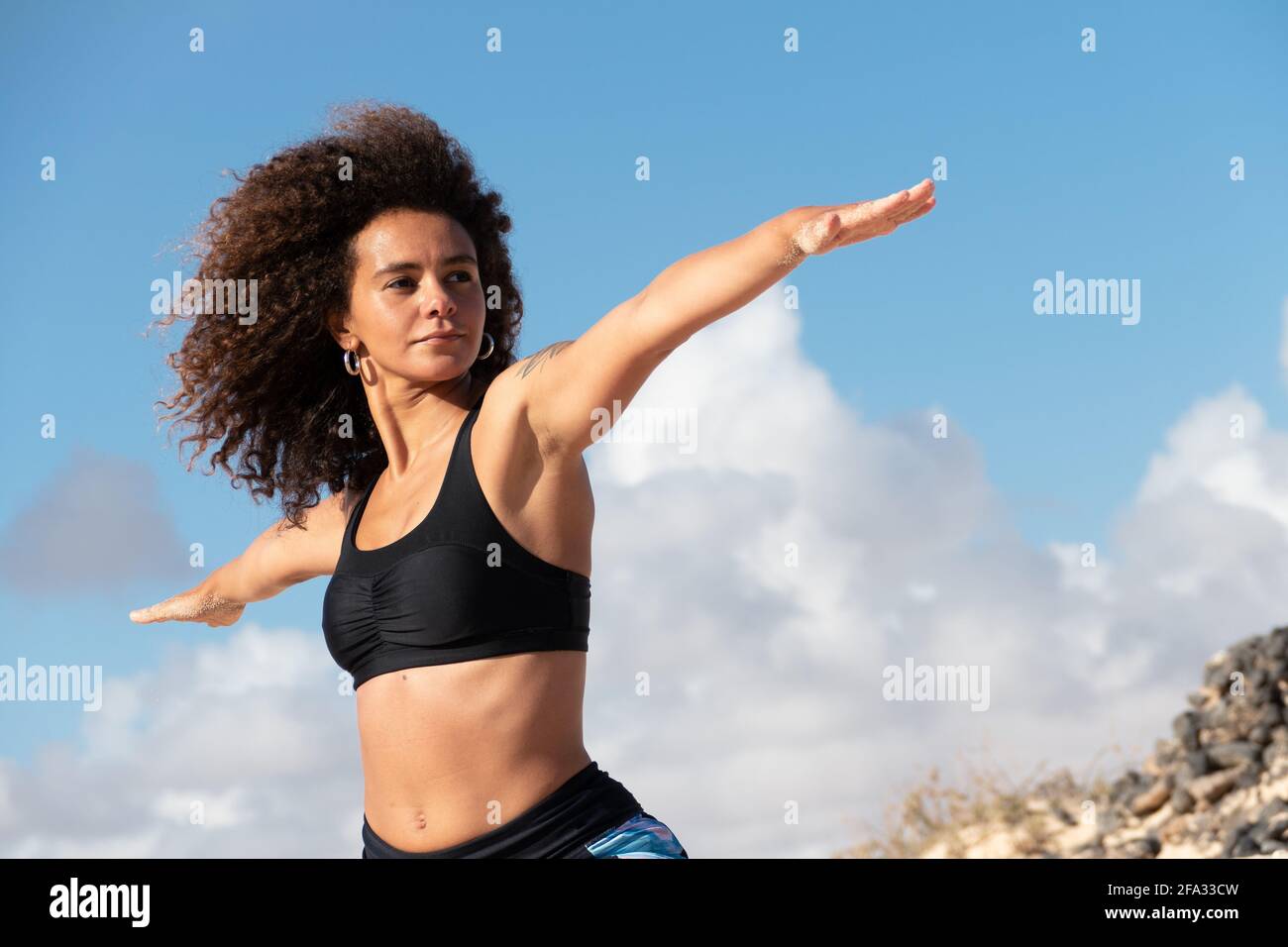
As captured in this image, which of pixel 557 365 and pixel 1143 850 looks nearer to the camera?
pixel 557 365

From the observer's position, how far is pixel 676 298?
3.35 metres

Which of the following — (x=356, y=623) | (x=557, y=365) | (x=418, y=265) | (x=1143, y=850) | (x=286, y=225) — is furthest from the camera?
(x=1143, y=850)

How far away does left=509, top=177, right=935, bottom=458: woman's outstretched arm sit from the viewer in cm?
317

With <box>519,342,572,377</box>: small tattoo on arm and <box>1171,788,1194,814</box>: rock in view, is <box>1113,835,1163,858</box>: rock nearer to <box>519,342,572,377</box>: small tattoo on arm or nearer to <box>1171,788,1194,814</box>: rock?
<box>1171,788,1194,814</box>: rock

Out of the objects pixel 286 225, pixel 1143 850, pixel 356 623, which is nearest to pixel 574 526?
pixel 356 623

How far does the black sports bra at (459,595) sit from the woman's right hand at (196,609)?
1.80 meters

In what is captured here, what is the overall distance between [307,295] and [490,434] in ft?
4.37

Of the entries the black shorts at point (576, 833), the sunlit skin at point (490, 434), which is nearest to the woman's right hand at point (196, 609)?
the sunlit skin at point (490, 434)

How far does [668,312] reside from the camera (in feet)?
11.1

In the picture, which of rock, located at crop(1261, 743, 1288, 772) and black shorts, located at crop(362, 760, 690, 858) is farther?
rock, located at crop(1261, 743, 1288, 772)

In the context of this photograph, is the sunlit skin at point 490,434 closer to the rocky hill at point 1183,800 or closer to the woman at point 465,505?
the woman at point 465,505

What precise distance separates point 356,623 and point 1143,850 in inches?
330

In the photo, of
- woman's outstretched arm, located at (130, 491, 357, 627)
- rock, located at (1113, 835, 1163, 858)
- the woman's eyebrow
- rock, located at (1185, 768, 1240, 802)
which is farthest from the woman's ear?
rock, located at (1185, 768, 1240, 802)
